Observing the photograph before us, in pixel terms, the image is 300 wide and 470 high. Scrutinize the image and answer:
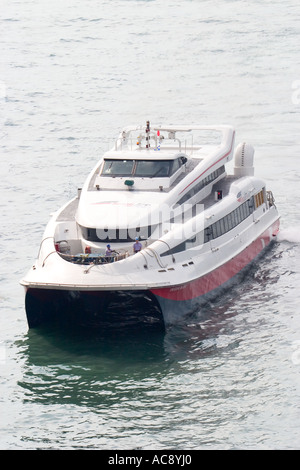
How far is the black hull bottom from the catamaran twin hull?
0.04m

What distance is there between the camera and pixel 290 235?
168 ft

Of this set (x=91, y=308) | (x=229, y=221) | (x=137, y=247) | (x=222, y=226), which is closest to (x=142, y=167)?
(x=222, y=226)

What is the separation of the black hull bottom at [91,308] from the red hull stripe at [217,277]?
90cm

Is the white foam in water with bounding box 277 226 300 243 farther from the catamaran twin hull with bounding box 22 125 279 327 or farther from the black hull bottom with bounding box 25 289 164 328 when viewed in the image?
the black hull bottom with bounding box 25 289 164 328

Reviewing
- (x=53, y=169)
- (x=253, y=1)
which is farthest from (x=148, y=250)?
(x=253, y=1)

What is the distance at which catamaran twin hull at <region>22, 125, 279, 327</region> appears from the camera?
3797cm

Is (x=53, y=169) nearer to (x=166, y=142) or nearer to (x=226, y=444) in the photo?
(x=166, y=142)

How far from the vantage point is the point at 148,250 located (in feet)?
127

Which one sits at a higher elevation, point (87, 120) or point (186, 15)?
point (186, 15)

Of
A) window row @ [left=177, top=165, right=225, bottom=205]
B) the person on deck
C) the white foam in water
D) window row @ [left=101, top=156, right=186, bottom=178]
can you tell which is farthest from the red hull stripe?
window row @ [left=101, top=156, right=186, bottom=178]

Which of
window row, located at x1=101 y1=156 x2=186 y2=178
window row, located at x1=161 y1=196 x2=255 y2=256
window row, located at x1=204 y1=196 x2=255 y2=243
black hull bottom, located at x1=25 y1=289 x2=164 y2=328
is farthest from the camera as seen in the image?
window row, located at x1=101 y1=156 x2=186 y2=178

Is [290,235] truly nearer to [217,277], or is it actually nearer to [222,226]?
[222,226]

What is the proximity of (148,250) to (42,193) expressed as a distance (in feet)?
69.2

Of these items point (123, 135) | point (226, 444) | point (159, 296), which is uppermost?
point (123, 135)
